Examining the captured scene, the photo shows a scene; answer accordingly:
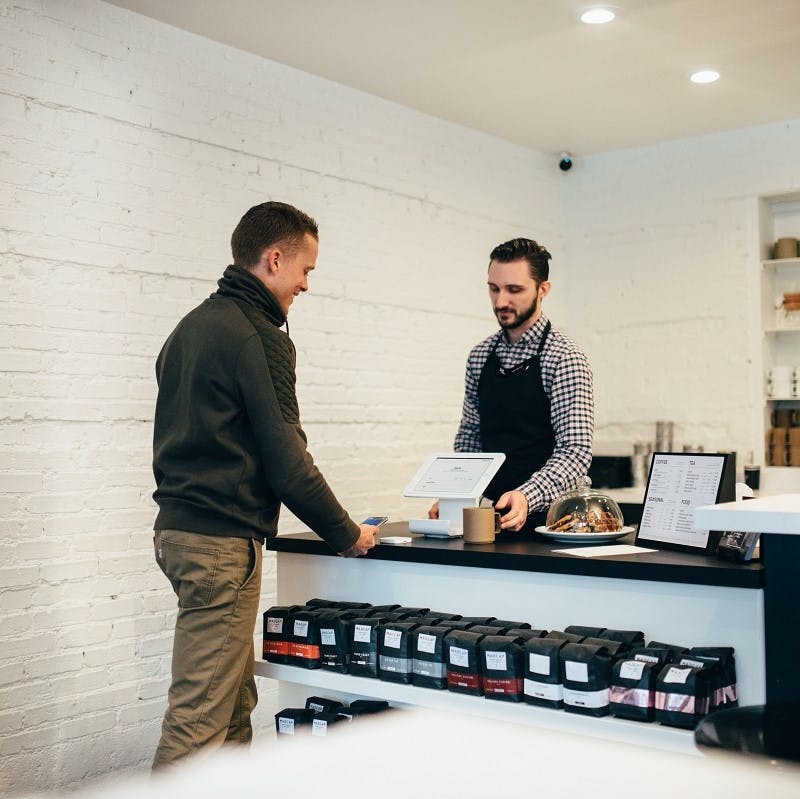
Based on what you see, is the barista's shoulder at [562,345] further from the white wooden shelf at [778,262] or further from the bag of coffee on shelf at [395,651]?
the white wooden shelf at [778,262]

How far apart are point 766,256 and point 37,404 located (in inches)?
163

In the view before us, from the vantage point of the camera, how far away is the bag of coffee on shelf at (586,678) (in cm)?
210

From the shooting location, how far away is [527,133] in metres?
5.88

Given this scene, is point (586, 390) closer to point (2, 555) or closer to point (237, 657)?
point (237, 657)

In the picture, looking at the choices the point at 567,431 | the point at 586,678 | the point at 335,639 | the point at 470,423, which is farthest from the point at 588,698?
the point at 470,423

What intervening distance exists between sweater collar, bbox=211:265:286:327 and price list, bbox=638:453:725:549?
1131mm

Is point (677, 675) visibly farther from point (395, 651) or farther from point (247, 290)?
point (247, 290)

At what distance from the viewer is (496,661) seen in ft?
7.43

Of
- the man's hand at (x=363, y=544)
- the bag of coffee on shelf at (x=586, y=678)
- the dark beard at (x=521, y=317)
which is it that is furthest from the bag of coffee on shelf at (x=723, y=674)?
the dark beard at (x=521, y=317)

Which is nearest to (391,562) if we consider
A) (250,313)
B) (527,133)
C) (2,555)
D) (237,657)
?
(237,657)

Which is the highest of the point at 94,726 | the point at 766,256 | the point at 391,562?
the point at 766,256

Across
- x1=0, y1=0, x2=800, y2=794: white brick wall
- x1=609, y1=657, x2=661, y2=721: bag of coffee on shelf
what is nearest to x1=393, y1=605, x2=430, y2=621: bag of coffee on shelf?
x1=609, y1=657, x2=661, y2=721: bag of coffee on shelf

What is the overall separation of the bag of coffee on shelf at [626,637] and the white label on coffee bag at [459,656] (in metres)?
0.31

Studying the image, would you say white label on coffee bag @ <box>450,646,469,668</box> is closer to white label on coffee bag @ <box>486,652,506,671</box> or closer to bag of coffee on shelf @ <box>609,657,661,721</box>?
white label on coffee bag @ <box>486,652,506,671</box>
